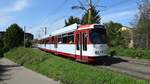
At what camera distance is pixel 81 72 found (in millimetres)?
16516

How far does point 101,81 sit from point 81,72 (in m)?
3.27

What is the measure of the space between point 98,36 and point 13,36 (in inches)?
3091

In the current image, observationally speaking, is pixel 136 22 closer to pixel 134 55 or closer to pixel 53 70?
pixel 134 55

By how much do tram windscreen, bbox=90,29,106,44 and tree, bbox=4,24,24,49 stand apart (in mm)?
76266

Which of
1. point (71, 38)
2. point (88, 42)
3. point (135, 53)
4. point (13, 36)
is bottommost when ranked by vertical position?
point (135, 53)

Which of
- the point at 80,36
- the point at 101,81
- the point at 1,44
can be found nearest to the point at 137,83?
the point at 101,81

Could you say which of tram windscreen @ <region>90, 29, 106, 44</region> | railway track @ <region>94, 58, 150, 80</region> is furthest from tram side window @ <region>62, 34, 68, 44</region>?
tram windscreen @ <region>90, 29, 106, 44</region>

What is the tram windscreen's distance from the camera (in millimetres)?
26125

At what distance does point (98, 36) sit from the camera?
26359 mm

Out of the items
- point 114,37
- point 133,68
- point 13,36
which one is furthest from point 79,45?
point 13,36

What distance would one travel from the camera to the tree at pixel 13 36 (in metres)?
102

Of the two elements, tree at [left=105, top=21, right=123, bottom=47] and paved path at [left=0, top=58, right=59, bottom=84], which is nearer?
paved path at [left=0, top=58, right=59, bottom=84]

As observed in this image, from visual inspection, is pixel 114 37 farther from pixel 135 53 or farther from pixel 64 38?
pixel 64 38

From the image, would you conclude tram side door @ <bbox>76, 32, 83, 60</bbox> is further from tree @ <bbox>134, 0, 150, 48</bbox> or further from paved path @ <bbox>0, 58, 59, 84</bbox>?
tree @ <bbox>134, 0, 150, 48</bbox>
